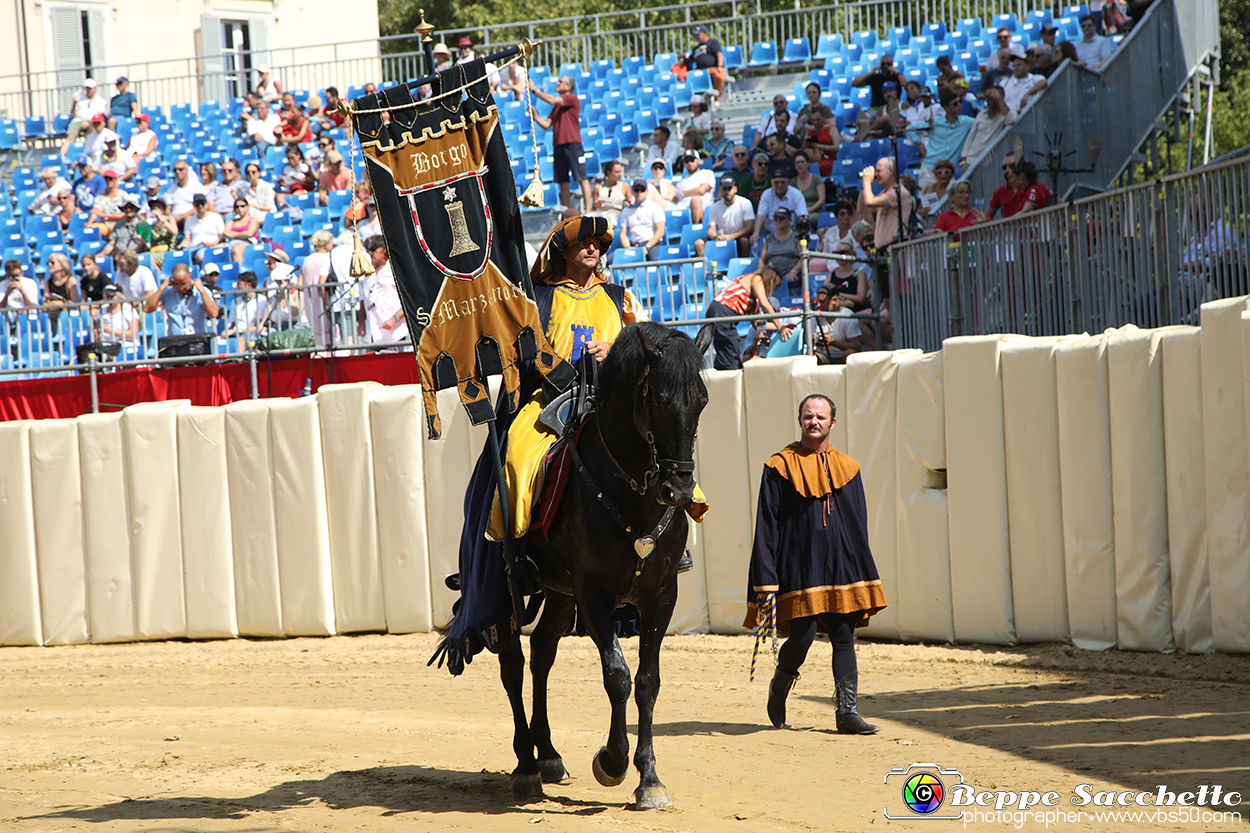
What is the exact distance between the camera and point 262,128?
79.8 ft

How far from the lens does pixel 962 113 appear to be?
56.5ft

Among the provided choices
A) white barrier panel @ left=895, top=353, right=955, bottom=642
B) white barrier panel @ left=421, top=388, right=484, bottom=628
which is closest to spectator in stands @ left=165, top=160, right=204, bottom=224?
white barrier panel @ left=421, top=388, right=484, bottom=628

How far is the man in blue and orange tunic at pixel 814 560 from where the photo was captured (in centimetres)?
721

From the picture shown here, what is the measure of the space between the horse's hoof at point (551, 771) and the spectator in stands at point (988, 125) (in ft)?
39.0

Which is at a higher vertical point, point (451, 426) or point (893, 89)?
point (893, 89)

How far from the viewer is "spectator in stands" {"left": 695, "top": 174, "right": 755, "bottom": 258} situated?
15.8m

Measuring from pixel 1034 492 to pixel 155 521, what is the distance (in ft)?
27.5

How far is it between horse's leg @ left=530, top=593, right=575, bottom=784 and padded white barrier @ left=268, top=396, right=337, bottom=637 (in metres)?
5.75

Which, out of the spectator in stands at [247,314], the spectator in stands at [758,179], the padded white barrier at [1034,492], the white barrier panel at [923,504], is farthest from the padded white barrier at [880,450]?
the spectator in stands at [247,314]

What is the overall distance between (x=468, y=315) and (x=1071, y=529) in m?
5.29

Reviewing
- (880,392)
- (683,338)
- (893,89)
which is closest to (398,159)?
(683,338)

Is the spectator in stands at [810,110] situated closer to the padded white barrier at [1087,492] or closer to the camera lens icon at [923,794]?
the padded white barrier at [1087,492]

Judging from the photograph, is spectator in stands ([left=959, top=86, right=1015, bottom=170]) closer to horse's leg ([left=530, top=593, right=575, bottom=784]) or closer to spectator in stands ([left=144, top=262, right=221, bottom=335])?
spectator in stands ([left=144, top=262, right=221, bottom=335])

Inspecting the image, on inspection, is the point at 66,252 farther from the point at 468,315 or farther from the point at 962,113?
the point at 468,315
